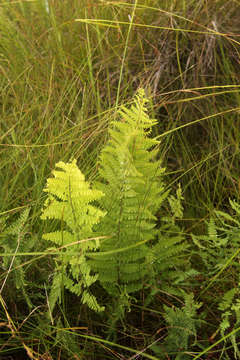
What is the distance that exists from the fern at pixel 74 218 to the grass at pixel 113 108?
0.34ft

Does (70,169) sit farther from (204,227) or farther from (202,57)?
(202,57)

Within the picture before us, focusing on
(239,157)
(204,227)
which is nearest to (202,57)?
(239,157)

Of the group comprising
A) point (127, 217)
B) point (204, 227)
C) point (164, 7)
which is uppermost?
point (164, 7)

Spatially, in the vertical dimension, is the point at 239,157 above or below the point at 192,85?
below

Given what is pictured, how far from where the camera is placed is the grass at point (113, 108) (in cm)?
111

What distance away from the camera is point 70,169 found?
958 millimetres

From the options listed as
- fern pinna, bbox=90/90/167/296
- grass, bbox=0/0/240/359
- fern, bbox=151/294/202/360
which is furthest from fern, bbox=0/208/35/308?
fern, bbox=151/294/202/360

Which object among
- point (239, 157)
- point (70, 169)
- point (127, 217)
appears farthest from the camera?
point (239, 157)

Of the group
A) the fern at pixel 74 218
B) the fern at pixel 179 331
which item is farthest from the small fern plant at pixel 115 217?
the fern at pixel 179 331

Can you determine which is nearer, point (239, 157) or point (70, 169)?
point (70, 169)

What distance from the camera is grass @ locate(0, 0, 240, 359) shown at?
1114mm

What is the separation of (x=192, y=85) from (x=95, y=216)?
1.13 metres

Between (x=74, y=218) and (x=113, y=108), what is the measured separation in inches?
18.6

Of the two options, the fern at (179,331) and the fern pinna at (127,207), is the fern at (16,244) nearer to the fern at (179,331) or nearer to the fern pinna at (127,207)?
the fern pinna at (127,207)
